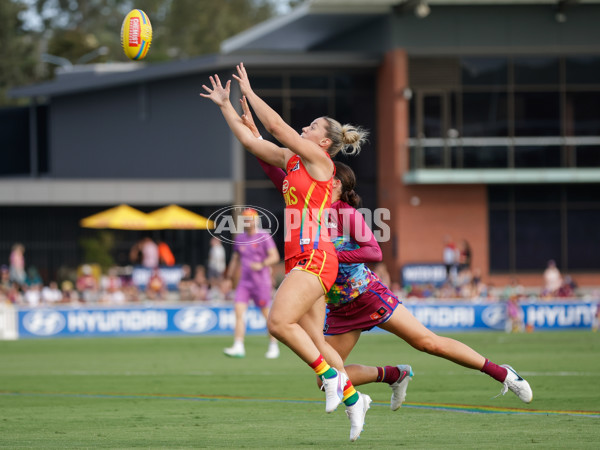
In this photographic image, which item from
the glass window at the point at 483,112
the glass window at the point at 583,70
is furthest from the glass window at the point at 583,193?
the glass window at the point at 583,70

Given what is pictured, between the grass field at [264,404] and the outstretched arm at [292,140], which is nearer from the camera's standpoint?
the outstretched arm at [292,140]

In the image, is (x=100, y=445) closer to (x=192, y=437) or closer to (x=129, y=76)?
(x=192, y=437)

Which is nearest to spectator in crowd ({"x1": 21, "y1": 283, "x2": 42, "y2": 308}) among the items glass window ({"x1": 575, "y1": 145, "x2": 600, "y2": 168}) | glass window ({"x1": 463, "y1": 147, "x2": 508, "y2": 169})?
glass window ({"x1": 463, "y1": 147, "x2": 508, "y2": 169})

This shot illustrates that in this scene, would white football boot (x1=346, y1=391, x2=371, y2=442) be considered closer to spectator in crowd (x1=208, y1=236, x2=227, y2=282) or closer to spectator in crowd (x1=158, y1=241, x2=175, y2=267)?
spectator in crowd (x1=208, y1=236, x2=227, y2=282)

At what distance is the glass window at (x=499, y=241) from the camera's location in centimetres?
→ 3931

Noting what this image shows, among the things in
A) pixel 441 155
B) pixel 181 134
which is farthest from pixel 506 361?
pixel 181 134

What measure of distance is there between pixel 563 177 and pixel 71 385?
27220 mm

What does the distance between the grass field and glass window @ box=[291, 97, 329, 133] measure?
21.8 meters

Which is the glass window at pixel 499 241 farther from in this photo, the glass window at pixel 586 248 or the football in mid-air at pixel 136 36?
the football in mid-air at pixel 136 36

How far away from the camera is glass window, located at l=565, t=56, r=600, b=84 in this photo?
38.8 meters

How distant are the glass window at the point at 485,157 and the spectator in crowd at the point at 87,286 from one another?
13.6 metres

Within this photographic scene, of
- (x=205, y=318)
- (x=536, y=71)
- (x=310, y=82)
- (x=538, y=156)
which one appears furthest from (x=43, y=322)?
(x=536, y=71)

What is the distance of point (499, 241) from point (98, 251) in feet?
47.4

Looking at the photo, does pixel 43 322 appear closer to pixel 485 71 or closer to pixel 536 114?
pixel 485 71
